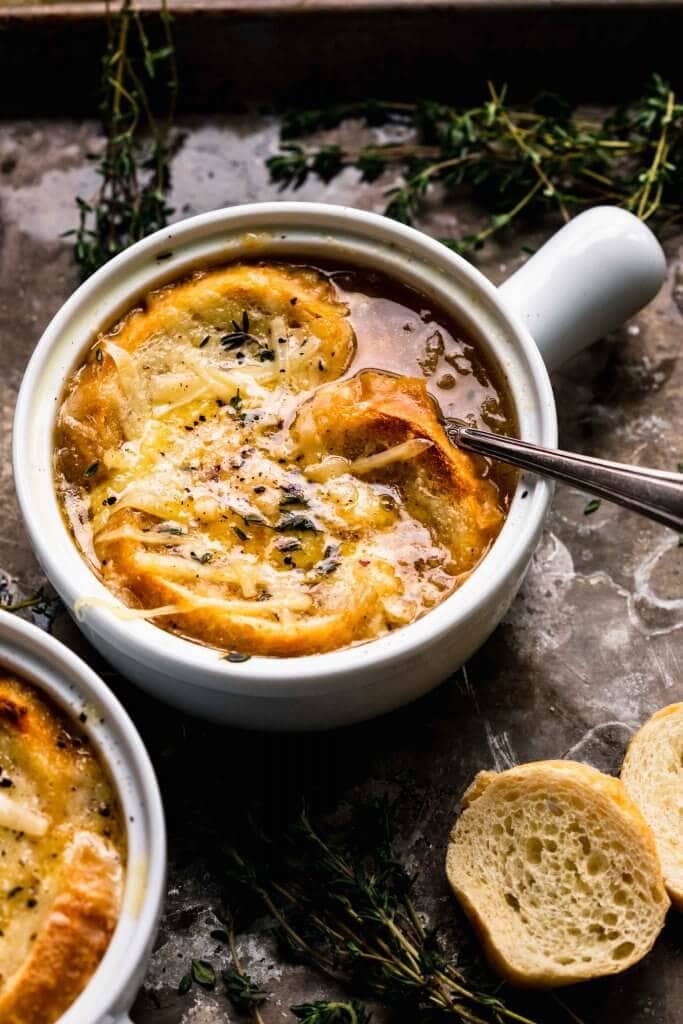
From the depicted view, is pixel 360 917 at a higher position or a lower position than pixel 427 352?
lower

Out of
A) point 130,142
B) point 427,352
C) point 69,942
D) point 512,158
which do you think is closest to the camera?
point 69,942

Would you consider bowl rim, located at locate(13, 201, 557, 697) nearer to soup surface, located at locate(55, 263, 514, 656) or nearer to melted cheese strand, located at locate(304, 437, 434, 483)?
soup surface, located at locate(55, 263, 514, 656)

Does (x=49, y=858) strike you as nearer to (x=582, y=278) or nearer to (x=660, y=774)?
(x=660, y=774)

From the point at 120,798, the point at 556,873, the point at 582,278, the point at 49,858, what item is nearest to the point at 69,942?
the point at 49,858

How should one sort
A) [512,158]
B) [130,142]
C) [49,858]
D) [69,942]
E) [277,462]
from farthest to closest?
[512,158], [130,142], [277,462], [49,858], [69,942]

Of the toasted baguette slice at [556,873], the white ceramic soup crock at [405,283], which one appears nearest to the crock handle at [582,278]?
the white ceramic soup crock at [405,283]

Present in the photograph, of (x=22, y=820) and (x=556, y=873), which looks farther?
(x=556, y=873)

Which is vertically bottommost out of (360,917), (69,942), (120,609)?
(360,917)

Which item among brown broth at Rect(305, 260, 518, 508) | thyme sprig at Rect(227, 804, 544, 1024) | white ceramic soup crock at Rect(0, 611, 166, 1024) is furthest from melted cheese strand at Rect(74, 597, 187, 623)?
brown broth at Rect(305, 260, 518, 508)
